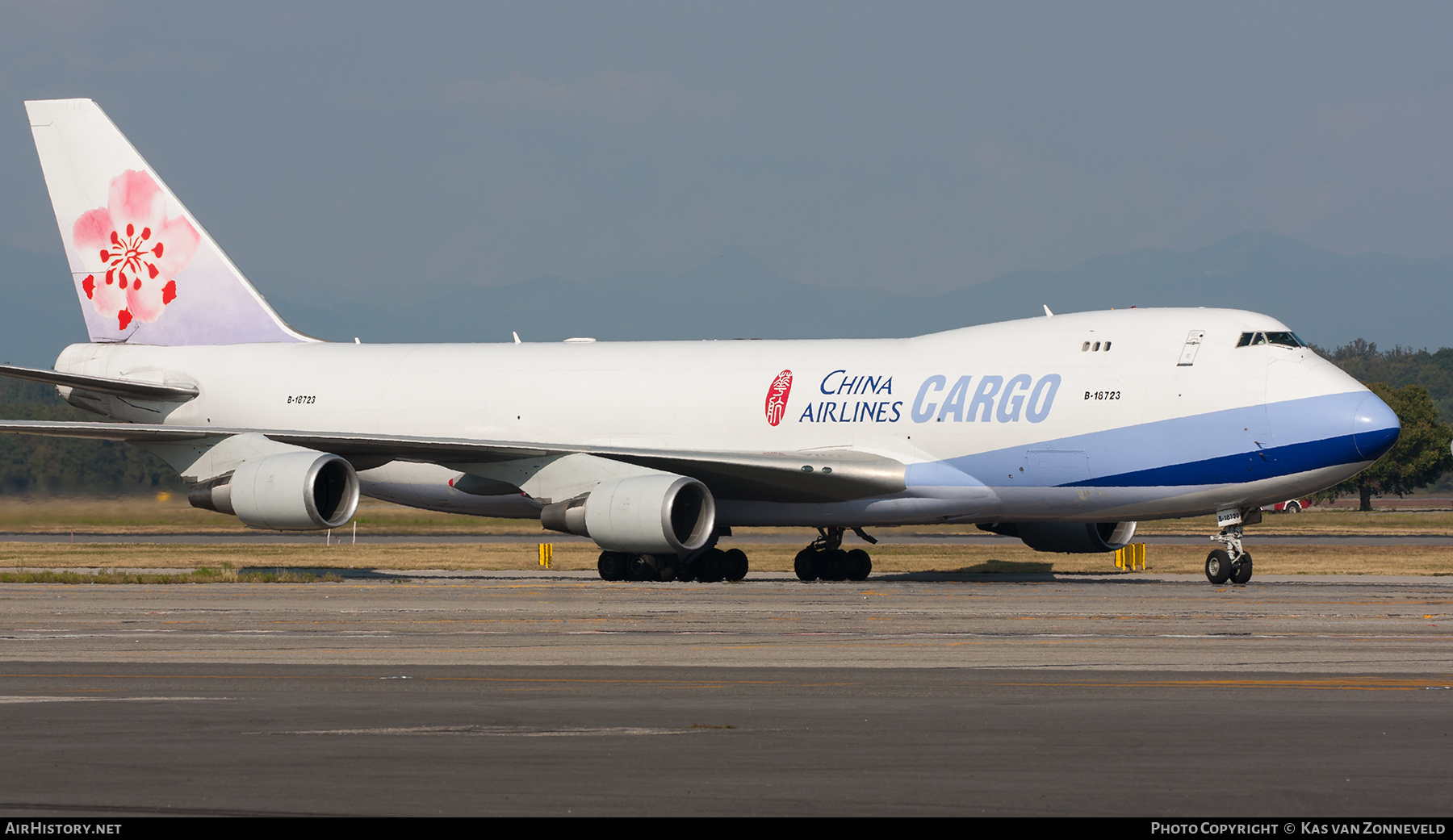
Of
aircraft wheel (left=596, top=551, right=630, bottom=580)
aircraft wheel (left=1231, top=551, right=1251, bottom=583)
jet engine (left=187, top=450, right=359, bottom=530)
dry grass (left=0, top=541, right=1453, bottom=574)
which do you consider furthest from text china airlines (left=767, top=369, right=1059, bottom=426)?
jet engine (left=187, top=450, right=359, bottom=530)

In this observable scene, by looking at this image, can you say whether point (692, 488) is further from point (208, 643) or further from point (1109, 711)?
point (1109, 711)

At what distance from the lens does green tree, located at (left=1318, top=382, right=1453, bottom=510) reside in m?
106

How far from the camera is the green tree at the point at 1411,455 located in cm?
10631

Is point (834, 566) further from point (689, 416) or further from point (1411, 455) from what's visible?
point (1411, 455)

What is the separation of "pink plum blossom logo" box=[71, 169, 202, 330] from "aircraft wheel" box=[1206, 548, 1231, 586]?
23.5m

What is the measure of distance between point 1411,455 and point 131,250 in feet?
295

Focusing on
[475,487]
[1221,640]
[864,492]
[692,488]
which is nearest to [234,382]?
[475,487]

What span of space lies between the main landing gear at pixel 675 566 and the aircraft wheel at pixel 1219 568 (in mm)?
8576

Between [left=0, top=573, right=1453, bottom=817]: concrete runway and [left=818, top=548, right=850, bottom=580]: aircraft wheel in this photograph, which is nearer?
[left=0, top=573, right=1453, bottom=817]: concrete runway

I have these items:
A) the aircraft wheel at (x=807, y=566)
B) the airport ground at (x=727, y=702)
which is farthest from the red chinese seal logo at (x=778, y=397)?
the airport ground at (x=727, y=702)

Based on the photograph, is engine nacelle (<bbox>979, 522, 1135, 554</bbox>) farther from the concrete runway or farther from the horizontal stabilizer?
the horizontal stabilizer

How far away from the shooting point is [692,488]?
30344mm

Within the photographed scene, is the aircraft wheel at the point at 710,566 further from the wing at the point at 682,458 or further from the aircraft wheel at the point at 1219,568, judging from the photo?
the aircraft wheel at the point at 1219,568

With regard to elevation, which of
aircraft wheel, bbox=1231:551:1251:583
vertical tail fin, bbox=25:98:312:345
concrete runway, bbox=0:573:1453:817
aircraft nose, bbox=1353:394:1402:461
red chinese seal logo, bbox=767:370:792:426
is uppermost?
vertical tail fin, bbox=25:98:312:345
